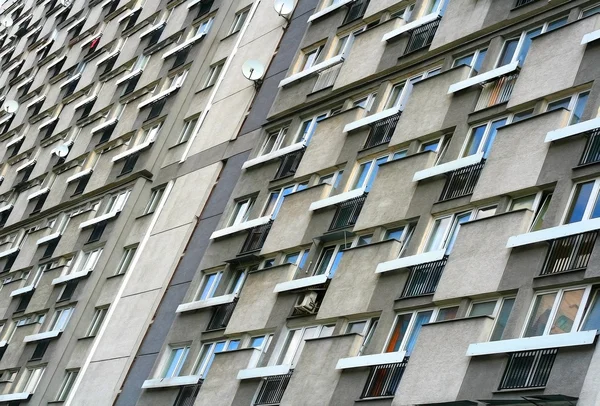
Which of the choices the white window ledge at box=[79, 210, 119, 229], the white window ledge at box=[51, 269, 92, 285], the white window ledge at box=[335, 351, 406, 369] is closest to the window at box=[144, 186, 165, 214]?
the white window ledge at box=[79, 210, 119, 229]

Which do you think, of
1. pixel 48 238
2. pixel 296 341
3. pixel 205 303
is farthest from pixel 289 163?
pixel 48 238

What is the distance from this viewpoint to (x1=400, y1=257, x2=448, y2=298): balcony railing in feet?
75.7

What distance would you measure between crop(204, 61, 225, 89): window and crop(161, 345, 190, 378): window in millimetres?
12288

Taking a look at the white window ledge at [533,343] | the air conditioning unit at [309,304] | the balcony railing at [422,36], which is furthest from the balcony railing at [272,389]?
the balcony railing at [422,36]

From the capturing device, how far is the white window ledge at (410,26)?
94.5ft

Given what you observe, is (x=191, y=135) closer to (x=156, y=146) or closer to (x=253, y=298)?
(x=156, y=146)

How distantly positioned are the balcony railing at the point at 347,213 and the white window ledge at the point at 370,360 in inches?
182

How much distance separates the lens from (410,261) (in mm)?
23766

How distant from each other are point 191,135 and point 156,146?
2.03 meters

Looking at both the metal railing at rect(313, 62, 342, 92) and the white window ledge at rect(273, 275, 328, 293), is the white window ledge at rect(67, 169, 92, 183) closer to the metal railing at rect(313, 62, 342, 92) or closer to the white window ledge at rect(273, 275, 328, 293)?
the metal railing at rect(313, 62, 342, 92)

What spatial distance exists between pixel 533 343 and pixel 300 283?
30.4 ft

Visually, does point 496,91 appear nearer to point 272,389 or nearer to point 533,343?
point 533,343

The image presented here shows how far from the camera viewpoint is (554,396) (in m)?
18.2

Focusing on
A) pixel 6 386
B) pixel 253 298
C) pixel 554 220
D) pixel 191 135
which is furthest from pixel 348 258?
pixel 6 386
